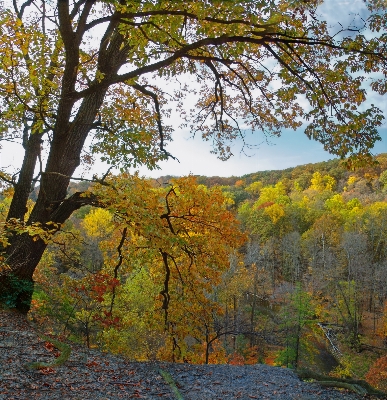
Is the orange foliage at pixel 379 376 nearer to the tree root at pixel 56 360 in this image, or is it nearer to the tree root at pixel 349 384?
the tree root at pixel 349 384

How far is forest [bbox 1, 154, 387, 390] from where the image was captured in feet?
23.3

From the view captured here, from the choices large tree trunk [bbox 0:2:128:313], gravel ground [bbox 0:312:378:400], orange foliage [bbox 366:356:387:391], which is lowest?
orange foliage [bbox 366:356:387:391]

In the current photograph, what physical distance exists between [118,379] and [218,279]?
3.52 m

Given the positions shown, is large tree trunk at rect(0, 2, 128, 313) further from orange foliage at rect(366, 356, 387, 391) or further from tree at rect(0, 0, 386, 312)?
orange foliage at rect(366, 356, 387, 391)

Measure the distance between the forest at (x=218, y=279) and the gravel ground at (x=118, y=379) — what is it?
4.16ft

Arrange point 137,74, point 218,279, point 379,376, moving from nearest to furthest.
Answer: point 137,74
point 218,279
point 379,376

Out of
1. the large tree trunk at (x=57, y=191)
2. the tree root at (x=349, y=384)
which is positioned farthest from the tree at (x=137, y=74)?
the tree root at (x=349, y=384)

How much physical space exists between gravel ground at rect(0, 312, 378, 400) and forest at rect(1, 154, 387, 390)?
127 centimetres

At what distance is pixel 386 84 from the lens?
15.7 feet

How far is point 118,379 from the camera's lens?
531 cm

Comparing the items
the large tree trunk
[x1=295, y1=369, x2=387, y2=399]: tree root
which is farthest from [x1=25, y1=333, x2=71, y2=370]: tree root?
[x1=295, y1=369, x2=387, y2=399]: tree root

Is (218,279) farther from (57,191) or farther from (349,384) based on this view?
(57,191)

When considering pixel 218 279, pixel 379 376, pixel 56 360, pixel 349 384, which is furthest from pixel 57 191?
pixel 379 376

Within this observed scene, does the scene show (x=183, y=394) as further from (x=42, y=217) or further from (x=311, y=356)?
(x=311, y=356)
